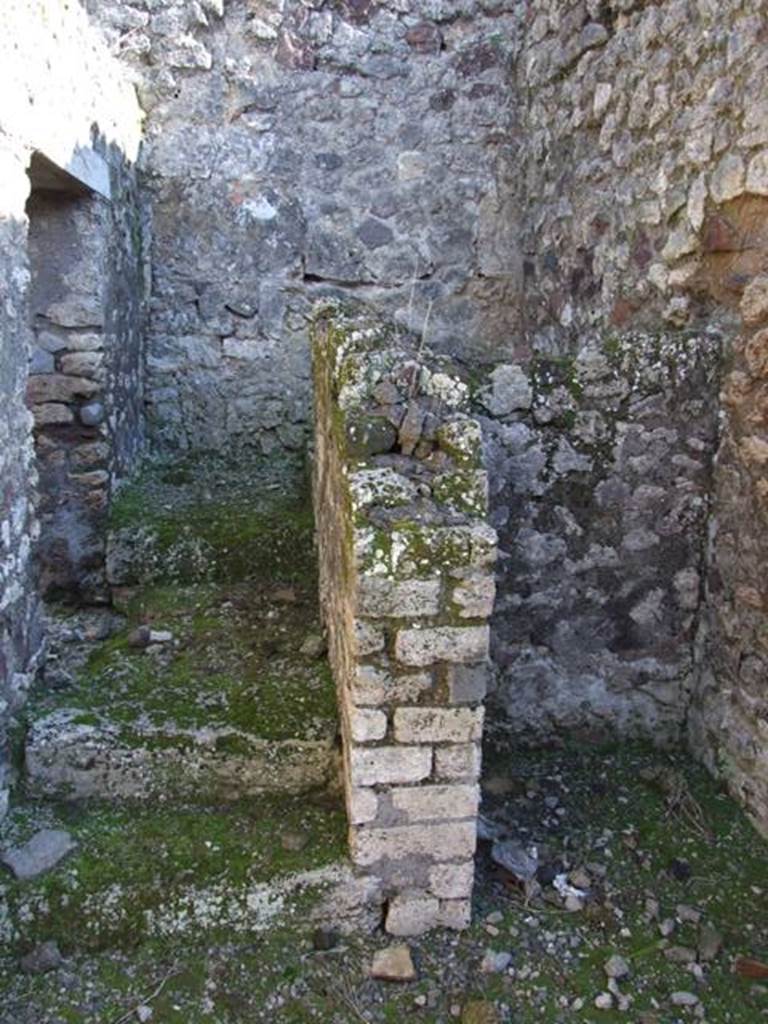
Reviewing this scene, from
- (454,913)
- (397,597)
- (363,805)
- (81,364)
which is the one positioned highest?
(81,364)

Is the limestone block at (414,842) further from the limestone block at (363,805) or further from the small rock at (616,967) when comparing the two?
the small rock at (616,967)

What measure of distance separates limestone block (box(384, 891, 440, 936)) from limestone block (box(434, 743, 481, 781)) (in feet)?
1.36

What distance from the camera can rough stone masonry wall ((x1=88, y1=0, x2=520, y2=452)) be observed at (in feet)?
16.9

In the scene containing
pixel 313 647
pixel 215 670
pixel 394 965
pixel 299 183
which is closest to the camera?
pixel 394 965

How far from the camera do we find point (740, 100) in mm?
3051

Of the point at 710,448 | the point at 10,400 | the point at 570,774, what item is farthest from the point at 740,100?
the point at 10,400

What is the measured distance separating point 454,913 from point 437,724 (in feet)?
2.16

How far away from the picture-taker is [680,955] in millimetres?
2625

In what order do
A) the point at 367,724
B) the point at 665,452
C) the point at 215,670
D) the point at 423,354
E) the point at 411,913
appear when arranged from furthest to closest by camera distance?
the point at 215,670 < the point at 665,452 < the point at 423,354 < the point at 411,913 < the point at 367,724

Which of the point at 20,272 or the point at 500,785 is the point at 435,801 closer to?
the point at 500,785

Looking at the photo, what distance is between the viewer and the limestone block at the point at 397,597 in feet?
7.70

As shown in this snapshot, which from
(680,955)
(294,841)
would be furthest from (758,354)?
(294,841)

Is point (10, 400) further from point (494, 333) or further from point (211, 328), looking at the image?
point (494, 333)

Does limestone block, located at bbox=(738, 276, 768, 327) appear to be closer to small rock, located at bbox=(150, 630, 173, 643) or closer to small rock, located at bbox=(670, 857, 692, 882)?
small rock, located at bbox=(670, 857, 692, 882)
